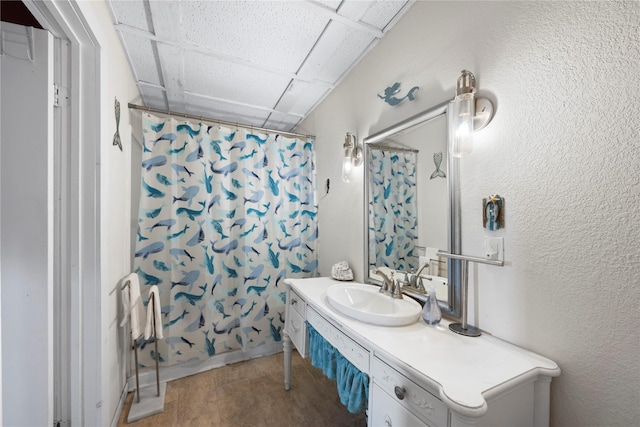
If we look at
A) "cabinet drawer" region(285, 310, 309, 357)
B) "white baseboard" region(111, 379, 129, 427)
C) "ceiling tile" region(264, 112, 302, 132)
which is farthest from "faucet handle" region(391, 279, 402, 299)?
"ceiling tile" region(264, 112, 302, 132)

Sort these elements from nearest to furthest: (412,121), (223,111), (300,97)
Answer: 1. (412,121)
2. (300,97)
3. (223,111)

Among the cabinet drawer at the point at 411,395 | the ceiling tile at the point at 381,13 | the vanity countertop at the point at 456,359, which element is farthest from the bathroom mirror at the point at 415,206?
the ceiling tile at the point at 381,13

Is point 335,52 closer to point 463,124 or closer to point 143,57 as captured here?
point 463,124

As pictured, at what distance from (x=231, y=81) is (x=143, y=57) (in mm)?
570

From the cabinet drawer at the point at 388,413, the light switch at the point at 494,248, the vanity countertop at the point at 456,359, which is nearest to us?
the vanity countertop at the point at 456,359

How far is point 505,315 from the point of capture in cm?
95

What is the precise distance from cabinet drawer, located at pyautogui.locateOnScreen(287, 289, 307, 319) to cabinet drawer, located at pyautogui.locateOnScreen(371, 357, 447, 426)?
0.70m

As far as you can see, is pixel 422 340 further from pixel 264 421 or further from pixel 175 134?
pixel 175 134

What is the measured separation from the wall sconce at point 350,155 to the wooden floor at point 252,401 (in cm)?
159

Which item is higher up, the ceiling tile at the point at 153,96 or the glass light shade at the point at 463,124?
the ceiling tile at the point at 153,96

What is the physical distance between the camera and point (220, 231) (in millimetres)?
2168

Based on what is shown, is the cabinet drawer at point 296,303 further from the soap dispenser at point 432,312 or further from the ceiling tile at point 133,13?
the ceiling tile at point 133,13

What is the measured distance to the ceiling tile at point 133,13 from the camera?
1.27m

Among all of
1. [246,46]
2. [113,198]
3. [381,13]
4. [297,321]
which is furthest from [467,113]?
[113,198]
